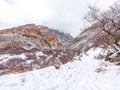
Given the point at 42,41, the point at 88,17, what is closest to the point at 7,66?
the point at 88,17

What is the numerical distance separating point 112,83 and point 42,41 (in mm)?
74055

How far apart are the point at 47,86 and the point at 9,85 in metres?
2.14

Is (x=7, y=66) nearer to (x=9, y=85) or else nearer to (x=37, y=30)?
(x=9, y=85)

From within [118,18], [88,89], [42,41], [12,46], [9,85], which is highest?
[42,41]

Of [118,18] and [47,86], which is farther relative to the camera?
[118,18]

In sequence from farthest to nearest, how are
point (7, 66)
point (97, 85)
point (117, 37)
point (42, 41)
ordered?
point (42, 41)
point (7, 66)
point (117, 37)
point (97, 85)

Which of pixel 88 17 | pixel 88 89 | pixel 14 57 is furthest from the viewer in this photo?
pixel 14 57

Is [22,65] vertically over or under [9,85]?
over

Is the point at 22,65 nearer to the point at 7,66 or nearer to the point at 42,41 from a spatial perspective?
the point at 7,66

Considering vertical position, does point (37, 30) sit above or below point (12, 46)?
above

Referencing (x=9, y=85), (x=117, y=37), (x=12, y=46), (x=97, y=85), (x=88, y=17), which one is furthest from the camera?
(x=12, y=46)

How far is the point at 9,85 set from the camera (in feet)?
51.5

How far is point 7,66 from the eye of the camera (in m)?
34.3

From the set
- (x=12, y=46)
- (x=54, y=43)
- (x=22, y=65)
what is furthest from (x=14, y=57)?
(x=54, y=43)
